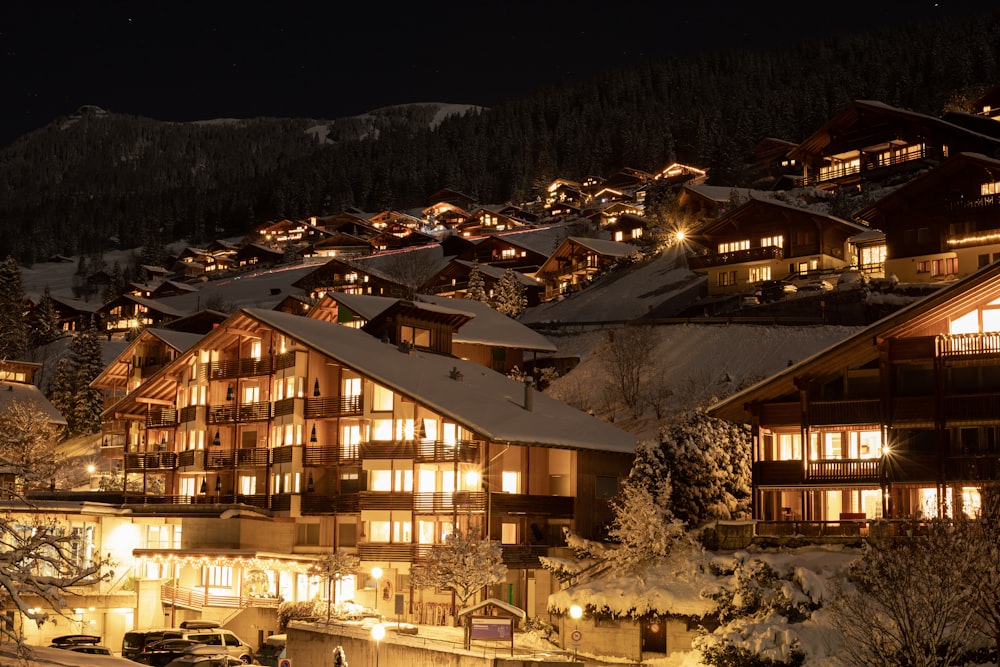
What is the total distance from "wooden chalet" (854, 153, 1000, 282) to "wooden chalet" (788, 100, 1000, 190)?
1077 inches

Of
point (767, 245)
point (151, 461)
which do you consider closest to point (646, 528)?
point (151, 461)

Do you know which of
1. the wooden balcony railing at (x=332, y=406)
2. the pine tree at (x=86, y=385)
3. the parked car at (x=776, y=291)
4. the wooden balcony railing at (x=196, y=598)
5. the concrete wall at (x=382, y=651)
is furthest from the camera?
the pine tree at (x=86, y=385)

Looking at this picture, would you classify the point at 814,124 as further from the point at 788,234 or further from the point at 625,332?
the point at 625,332

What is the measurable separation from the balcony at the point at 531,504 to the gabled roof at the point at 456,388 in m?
2.46

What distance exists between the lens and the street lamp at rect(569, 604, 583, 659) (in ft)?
141

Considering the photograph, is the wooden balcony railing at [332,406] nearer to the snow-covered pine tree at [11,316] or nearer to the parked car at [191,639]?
the parked car at [191,639]

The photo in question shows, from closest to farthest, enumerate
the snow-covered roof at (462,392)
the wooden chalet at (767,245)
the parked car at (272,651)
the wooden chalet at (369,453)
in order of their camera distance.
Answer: the parked car at (272,651), the wooden chalet at (369,453), the snow-covered roof at (462,392), the wooden chalet at (767,245)

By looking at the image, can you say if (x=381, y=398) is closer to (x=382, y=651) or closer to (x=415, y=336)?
(x=415, y=336)

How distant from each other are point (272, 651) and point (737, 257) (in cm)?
5498

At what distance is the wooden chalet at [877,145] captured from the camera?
105m

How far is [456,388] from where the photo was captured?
58.5 metres

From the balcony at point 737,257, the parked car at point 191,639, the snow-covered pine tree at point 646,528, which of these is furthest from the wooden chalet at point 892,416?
the balcony at point 737,257

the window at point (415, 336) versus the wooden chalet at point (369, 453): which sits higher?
the window at point (415, 336)

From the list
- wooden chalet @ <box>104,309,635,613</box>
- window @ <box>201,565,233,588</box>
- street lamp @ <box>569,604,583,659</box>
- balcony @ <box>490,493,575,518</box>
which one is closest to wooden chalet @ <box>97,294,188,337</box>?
wooden chalet @ <box>104,309,635,613</box>
